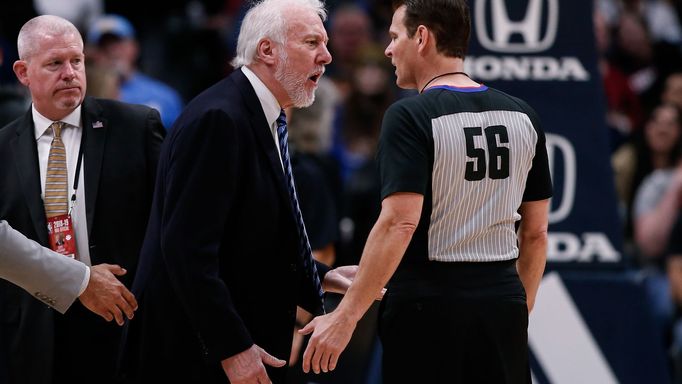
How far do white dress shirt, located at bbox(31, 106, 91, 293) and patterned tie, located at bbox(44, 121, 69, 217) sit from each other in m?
0.02

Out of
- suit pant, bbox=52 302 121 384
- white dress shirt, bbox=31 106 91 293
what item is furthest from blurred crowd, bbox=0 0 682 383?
suit pant, bbox=52 302 121 384

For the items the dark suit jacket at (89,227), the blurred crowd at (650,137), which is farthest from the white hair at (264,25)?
the blurred crowd at (650,137)

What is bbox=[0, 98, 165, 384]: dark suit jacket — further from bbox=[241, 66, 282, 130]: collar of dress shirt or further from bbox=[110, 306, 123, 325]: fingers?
bbox=[241, 66, 282, 130]: collar of dress shirt

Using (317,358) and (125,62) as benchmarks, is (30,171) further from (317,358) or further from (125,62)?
(125,62)

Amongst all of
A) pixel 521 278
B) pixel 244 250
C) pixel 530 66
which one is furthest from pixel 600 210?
pixel 244 250

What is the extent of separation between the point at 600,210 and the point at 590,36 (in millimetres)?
1027

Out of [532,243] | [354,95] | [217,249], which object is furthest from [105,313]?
[354,95]

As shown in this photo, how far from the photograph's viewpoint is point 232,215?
14.3 ft

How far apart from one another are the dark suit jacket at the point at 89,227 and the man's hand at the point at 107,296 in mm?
284

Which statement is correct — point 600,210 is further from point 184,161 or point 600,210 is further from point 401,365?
point 184,161

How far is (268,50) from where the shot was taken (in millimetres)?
4566

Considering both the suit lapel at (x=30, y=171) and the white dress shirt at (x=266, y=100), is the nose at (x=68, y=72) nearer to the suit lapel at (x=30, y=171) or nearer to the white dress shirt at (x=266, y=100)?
the suit lapel at (x=30, y=171)

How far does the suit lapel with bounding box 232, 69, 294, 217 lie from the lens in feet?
14.5

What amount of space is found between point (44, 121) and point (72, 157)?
202 millimetres
